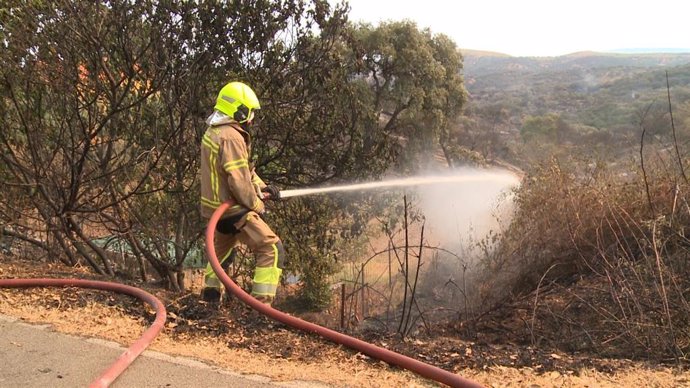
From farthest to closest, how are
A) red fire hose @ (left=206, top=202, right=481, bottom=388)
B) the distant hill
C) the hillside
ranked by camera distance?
the distant hill, the hillside, red fire hose @ (left=206, top=202, right=481, bottom=388)

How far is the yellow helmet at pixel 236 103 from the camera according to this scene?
4.03 metres

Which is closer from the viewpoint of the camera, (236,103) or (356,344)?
(356,344)

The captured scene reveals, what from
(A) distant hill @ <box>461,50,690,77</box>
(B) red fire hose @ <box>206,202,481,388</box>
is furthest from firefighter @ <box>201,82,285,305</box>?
(A) distant hill @ <box>461,50,690,77</box>

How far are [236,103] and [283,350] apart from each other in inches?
74.1

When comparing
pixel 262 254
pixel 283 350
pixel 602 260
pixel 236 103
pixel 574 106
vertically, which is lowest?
pixel 602 260

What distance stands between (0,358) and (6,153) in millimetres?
4307

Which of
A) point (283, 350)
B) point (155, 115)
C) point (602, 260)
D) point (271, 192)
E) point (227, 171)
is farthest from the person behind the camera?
point (155, 115)

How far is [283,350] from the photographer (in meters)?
3.33

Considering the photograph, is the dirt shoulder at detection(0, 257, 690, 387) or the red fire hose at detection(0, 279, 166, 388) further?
the dirt shoulder at detection(0, 257, 690, 387)

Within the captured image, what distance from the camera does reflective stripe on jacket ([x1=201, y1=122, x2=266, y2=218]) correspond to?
392cm

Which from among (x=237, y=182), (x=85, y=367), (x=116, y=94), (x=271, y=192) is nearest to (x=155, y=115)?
(x=116, y=94)

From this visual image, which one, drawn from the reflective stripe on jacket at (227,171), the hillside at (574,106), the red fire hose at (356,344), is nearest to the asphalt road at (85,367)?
the red fire hose at (356,344)

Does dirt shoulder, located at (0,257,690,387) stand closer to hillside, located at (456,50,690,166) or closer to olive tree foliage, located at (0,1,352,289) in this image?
olive tree foliage, located at (0,1,352,289)

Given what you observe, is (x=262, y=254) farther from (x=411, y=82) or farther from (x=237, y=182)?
(x=411, y=82)
